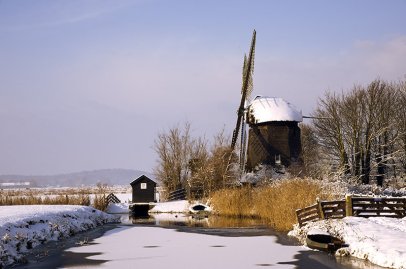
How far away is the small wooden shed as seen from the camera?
166 ft

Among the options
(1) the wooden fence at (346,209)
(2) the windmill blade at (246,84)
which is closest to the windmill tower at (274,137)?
(2) the windmill blade at (246,84)

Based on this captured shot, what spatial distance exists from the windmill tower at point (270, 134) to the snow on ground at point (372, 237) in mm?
26437

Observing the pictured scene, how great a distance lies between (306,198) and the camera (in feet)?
76.8

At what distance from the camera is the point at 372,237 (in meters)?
15.5

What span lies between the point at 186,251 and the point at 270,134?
3095 cm

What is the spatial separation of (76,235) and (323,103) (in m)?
34.7

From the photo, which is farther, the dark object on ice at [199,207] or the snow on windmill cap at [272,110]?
the snow on windmill cap at [272,110]

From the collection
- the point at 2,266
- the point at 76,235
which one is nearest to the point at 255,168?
the point at 76,235

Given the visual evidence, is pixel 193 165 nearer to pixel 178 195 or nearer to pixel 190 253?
pixel 178 195

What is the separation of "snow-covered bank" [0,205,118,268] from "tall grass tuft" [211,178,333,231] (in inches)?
412

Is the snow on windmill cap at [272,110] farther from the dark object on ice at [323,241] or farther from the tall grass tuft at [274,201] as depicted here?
the dark object on ice at [323,241]

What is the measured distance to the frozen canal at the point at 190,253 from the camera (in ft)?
45.2

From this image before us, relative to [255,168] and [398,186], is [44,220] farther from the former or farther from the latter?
[398,186]

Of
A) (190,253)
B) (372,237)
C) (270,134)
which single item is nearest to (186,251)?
(190,253)
